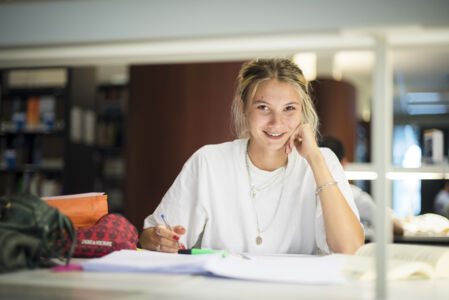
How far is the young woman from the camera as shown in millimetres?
1345

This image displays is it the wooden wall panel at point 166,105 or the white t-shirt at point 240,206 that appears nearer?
the white t-shirt at point 240,206

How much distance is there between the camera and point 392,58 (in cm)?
77

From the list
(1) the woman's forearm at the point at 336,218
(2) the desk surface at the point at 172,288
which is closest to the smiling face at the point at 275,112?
(1) the woman's forearm at the point at 336,218

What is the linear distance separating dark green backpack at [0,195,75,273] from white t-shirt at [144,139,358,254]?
451 mm

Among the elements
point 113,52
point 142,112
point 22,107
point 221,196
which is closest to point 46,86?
point 22,107

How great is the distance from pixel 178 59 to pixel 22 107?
4.32 meters

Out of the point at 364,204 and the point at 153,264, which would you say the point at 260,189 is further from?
the point at 364,204

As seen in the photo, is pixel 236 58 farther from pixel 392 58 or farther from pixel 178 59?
pixel 392 58

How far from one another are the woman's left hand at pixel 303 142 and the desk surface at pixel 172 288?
0.56 meters

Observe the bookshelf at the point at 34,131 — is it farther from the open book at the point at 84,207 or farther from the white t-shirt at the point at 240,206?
the open book at the point at 84,207

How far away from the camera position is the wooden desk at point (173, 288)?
2.41 feet

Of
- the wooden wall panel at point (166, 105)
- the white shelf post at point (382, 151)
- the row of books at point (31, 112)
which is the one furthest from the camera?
the row of books at point (31, 112)

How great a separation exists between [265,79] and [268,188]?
1.10ft

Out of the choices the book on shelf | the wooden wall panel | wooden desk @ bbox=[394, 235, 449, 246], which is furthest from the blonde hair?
the book on shelf
